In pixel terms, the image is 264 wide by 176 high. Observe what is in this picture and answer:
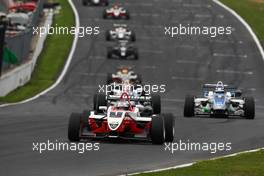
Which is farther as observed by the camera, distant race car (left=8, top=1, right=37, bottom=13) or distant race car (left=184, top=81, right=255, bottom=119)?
distant race car (left=8, top=1, right=37, bottom=13)

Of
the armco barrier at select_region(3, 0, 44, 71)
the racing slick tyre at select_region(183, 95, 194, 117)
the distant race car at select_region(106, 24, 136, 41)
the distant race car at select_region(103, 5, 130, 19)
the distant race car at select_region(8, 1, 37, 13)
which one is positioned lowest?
the racing slick tyre at select_region(183, 95, 194, 117)

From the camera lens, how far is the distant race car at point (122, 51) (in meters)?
59.3

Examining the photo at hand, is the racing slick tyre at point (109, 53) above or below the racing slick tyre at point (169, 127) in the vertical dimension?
above

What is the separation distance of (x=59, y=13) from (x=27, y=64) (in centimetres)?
2393

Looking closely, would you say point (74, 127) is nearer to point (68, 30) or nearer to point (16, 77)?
point (16, 77)

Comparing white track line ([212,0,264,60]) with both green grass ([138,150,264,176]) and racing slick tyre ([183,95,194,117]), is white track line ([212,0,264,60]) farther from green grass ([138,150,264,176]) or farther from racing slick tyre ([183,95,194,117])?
green grass ([138,150,264,176])

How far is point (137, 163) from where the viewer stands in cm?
2164

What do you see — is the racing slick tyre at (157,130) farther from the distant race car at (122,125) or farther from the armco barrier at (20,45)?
the armco barrier at (20,45)

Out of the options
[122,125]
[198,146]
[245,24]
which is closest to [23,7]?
[245,24]

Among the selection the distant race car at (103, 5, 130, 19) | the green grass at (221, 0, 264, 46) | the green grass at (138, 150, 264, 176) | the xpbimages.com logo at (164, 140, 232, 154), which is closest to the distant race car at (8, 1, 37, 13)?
the distant race car at (103, 5, 130, 19)

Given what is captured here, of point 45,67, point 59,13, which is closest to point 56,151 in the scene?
point 45,67

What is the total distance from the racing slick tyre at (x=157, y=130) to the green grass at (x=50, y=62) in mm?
17399

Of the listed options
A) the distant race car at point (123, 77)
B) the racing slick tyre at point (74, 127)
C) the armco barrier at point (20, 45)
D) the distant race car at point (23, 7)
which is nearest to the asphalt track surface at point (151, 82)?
the racing slick tyre at point (74, 127)

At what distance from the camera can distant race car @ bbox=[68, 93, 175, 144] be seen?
81.6 ft
